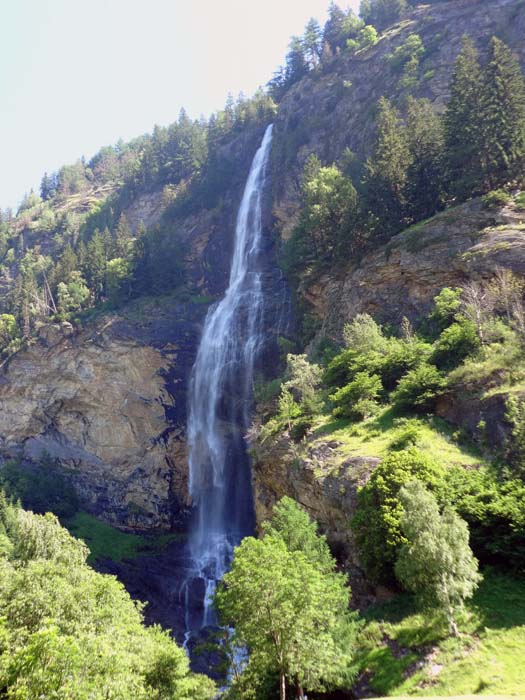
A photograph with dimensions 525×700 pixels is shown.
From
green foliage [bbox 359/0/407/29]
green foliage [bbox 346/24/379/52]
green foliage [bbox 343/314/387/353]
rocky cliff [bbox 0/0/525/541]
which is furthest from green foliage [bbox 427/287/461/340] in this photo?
green foliage [bbox 359/0/407/29]

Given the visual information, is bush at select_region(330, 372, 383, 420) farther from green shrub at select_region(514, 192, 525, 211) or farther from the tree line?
green shrub at select_region(514, 192, 525, 211)

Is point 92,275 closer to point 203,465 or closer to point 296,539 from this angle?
point 203,465

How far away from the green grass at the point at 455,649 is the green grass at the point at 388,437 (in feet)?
17.3

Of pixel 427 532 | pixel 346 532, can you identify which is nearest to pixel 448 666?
pixel 427 532

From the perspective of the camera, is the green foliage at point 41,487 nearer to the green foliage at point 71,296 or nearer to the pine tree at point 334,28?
the green foliage at point 71,296

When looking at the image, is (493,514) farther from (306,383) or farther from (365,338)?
(306,383)

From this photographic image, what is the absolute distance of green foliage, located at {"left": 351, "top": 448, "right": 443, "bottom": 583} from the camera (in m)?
16.6

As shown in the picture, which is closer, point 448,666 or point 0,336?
A: point 448,666

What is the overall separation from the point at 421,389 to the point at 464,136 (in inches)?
879

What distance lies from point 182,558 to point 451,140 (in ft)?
134

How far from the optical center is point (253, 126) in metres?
76.7

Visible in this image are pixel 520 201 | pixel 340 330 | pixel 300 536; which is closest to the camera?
pixel 300 536

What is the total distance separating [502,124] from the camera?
3366 cm

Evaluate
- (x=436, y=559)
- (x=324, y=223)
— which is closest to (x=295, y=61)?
(x=324, y=223)
